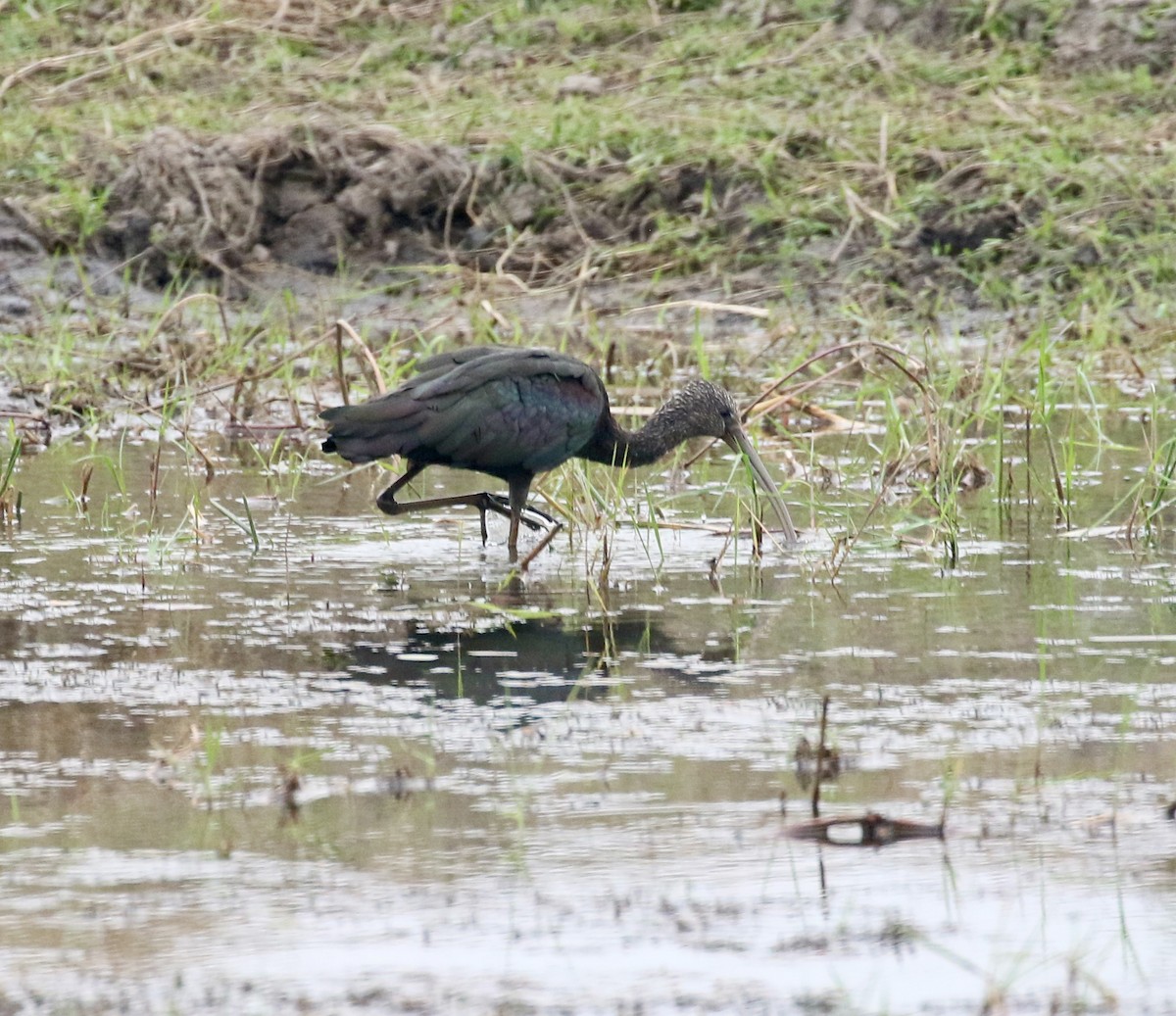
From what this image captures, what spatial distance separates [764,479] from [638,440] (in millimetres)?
447

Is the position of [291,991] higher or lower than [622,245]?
lower

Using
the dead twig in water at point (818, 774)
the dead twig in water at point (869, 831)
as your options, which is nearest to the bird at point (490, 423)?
the dead twig in water at point (818, 774)

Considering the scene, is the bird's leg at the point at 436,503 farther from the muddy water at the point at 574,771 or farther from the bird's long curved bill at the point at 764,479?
the bird's long curved bill at the point at 764,479

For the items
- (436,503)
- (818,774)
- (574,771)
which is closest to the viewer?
(818,774)

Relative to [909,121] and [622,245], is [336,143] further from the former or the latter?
[909,121]

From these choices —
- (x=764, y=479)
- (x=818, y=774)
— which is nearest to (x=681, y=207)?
(x=764, y=479)

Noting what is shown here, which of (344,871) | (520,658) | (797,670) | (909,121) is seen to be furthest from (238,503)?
(909,121)

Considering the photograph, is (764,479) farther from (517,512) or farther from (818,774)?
(818,774)

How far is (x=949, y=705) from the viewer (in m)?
4.81

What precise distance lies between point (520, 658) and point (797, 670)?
2.23 ft

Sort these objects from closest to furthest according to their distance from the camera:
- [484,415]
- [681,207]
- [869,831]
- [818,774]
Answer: [869,831], [818,774], [484,415], [681,207]

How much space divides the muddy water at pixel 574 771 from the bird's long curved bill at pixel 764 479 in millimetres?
139

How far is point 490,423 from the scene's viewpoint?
6.68 m

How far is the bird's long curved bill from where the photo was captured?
6824mm
